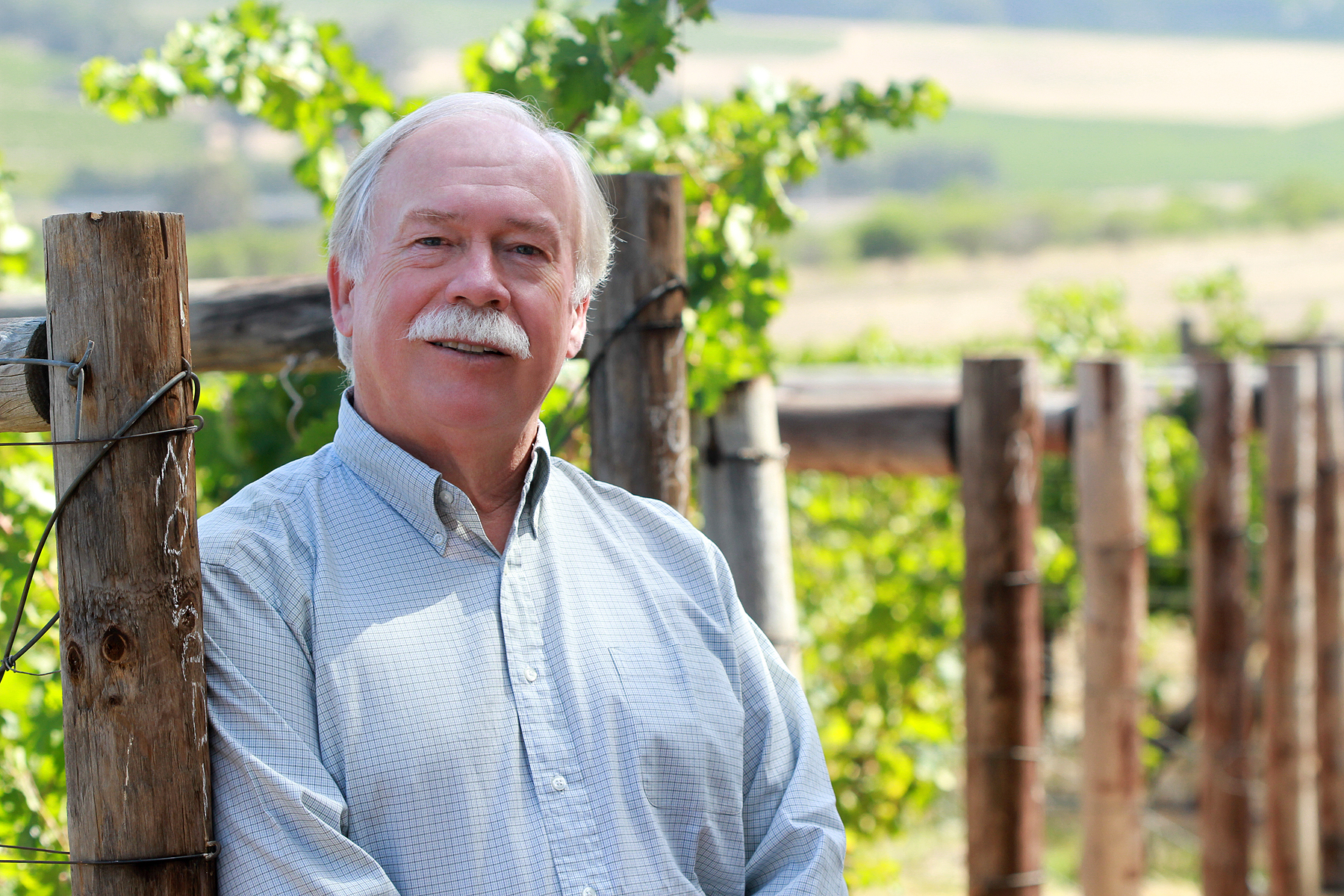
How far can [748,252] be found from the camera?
284 cm

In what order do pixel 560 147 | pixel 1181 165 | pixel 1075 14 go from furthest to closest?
pixel 1075 14
pixel 1181 165
pixel 560 147

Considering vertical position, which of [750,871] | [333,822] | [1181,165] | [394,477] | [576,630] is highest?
[1181,165]

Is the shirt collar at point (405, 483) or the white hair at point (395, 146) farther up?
the white hair at point (395, 146)

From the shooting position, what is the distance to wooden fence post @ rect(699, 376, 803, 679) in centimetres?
272

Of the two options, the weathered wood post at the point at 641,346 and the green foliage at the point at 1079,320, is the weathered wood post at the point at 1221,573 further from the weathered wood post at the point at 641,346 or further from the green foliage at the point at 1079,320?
the weathered wood post at the point at 641,346

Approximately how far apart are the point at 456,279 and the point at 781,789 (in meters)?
0.75

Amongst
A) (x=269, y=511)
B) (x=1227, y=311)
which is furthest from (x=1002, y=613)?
(x=1227, y=311)

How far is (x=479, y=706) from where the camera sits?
1.44m

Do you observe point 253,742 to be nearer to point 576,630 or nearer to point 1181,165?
point 576,630

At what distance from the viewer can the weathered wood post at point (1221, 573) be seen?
4629 mm

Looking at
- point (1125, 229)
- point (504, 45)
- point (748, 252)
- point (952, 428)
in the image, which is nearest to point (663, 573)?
point (748, 252)

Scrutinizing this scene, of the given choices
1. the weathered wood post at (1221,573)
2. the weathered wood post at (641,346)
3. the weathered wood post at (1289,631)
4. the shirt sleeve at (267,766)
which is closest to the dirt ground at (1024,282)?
the weathered wood post at (1289,631)

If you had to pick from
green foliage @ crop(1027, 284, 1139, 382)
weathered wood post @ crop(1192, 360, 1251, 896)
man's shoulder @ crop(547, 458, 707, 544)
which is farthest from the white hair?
green foliage @ crop(1027, 284, 1139, 382)

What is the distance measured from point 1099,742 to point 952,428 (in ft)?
3.33
